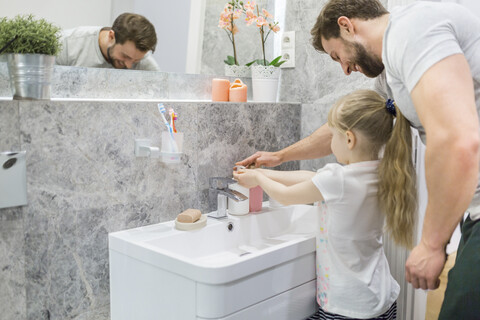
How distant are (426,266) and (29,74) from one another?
3.46 feet

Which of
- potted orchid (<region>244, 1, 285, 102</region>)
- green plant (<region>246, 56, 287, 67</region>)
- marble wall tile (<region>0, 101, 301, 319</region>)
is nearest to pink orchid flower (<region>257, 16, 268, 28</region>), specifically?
potted orchid (<region>244, 1, 285, 102</region>)

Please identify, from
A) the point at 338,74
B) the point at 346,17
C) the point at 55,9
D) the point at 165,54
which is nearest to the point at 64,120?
the point at 55,9

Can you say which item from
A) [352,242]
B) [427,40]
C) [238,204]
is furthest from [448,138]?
[238,204]

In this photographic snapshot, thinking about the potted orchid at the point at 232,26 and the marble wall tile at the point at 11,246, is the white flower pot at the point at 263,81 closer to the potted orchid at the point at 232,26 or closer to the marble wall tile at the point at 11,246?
the potted orchid at the point at 232,26

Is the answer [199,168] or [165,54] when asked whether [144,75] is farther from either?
[199,168]

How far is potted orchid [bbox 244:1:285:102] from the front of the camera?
201cm

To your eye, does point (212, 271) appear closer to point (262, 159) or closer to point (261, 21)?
point (262, 159)

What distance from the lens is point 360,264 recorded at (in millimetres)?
1438

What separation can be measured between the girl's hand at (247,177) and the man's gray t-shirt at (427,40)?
0.64m

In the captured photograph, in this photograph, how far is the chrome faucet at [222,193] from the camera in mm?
1632

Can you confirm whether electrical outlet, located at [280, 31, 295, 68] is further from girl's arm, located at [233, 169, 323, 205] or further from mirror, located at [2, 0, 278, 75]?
girl's arm, located at [233, 169, 323, 205]

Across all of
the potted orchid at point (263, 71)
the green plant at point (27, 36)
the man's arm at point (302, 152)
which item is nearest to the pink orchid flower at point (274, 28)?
the potted orchid at point (263, 71)

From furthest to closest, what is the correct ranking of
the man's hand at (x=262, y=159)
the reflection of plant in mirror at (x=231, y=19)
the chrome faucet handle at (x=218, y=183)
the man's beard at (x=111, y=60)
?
the reflection of plant in mirror at (x=231, y=19) < the man's hand at (x=262, y=159) < the chrome faucet handle at (x=218, y=183) < the man's beard at (x=111, y=60)

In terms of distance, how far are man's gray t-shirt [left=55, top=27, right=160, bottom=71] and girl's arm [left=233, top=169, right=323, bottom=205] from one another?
1.86 feet
